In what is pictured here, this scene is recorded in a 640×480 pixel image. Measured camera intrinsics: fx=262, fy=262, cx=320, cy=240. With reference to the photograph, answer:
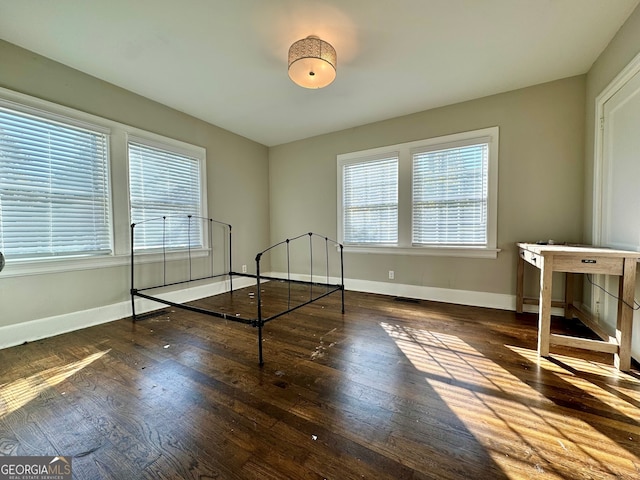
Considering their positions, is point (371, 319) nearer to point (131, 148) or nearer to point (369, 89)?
point (369, 89)

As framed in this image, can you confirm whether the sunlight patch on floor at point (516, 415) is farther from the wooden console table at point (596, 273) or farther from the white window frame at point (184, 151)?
the white window frame at point (184, 151)

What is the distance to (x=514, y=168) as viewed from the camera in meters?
3.06

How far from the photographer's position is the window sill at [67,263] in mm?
2285

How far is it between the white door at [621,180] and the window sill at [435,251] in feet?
3.28

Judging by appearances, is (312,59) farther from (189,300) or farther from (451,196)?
(189,300)

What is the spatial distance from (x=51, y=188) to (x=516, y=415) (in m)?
4.00

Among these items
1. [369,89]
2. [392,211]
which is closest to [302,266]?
[392,211]

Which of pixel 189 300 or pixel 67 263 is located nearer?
pixel 67 263

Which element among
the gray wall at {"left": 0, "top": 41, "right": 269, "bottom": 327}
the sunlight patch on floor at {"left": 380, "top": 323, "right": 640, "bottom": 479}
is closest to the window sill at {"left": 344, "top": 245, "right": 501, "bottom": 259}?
the sunlight patch on floor at {"left": 380, "top": 323, "right": 640, "bottom": 479}

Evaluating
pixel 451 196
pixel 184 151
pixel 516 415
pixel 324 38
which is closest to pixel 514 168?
pixel 451 196

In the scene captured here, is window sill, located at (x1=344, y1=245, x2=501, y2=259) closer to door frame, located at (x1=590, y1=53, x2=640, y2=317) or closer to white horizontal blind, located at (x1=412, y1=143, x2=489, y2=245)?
white horizontal blind, located at (x1=412, y1=143, x2=489, y2=245)

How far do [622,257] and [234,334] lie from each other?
308cm

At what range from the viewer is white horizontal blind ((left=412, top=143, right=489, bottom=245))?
10.7 feet

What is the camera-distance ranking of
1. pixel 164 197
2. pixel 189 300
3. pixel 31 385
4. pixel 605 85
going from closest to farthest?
pixel 31 385, pixel 605 85, pixel 164 197, pixel 189 300
